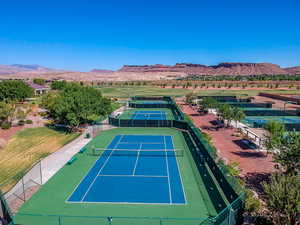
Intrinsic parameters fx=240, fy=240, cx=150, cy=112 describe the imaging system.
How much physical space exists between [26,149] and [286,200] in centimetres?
2606

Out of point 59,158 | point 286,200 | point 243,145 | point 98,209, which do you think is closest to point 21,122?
point 59,158

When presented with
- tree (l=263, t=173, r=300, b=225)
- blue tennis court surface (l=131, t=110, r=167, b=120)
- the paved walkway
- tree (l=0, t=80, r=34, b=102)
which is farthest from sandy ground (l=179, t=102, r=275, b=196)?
tree (l=0, t=80, r=34, b=102)

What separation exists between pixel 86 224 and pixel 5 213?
4.49 m

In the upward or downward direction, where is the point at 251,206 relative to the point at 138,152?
upward

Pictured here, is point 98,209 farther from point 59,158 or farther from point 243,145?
point 243,145

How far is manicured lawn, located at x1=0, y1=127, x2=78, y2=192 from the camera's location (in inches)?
816

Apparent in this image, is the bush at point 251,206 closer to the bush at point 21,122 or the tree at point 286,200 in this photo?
the tree at point 286,200

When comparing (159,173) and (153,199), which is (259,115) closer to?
(159,173)

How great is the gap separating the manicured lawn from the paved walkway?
737 inches

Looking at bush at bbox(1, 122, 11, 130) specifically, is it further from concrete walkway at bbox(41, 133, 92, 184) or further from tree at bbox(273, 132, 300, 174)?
tree at bbox(273, 132, 300, 174)

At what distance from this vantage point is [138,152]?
26.2 m

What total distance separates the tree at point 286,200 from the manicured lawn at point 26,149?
17.8 m

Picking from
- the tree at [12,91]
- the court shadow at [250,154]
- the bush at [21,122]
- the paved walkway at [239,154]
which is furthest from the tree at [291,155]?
the tree at [12,91]

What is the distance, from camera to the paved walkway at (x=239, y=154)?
836 inches
